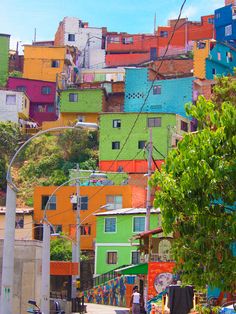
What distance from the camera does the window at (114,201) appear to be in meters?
60.0

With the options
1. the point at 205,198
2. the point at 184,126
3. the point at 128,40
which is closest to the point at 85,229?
the point at 184,126

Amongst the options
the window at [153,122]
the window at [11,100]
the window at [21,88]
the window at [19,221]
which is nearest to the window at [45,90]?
the window at [21,88]

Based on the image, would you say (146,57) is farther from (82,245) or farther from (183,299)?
(183,299)

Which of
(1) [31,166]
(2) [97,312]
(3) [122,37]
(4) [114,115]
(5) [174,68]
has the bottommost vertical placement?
(2) [97,312]

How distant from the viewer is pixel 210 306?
21531 millimetres

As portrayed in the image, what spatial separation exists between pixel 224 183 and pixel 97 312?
25.9 metres

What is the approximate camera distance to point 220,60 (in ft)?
A: 250

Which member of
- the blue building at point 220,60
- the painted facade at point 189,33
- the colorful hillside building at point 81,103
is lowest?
the colorful hillside building at point 81,103

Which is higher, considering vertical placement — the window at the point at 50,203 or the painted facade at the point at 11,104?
the painted facade at the point at 11,104

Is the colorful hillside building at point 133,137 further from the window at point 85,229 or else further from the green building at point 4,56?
the green building at point 4,56

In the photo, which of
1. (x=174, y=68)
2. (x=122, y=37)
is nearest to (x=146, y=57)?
(x=122, y=37)

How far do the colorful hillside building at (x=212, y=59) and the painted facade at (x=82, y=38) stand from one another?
84.8ft

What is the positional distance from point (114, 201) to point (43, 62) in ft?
109

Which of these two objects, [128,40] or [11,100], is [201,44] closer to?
[11,100]
